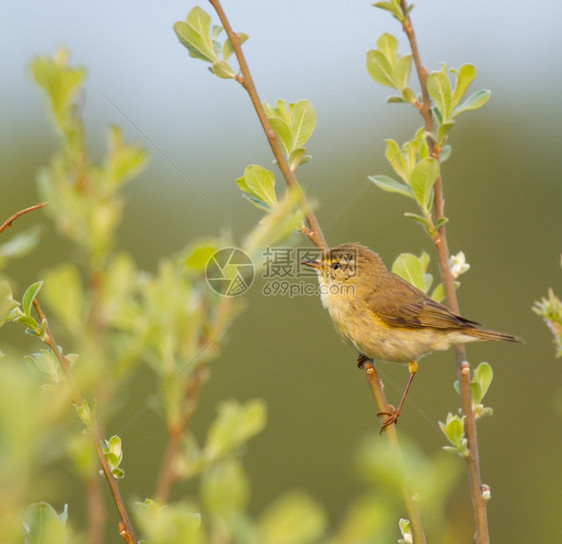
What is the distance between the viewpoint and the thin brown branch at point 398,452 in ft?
5.09

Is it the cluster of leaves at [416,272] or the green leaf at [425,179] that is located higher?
the green leaf at [425,179]

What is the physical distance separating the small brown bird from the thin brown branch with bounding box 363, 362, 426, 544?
2.38 metres

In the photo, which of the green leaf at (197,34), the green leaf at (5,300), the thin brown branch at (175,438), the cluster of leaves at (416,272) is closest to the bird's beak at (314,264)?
the cluster of leaves at (416,272)

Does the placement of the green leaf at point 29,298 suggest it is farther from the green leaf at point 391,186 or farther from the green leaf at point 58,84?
the green leaf at point 391,186

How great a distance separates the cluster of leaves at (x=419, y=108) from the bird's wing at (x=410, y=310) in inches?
113

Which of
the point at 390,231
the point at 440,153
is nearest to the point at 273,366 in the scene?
the point at 390,231

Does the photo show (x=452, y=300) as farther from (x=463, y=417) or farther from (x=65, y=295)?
(x=65, y=295)

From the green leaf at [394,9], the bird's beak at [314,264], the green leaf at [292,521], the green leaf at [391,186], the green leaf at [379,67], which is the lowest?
the bird's beak at [314,264]

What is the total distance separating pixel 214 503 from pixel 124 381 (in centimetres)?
19

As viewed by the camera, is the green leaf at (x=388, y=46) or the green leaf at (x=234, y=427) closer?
the green leaf at (x=234, y=427)

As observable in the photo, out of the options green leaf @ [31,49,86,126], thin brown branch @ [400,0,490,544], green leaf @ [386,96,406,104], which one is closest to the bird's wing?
thin brown branch @ [400,0,490,544]

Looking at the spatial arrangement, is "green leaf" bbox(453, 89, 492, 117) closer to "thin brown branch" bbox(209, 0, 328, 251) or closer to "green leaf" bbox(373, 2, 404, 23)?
"green leaf" bbox(373, 2, 404, 23)

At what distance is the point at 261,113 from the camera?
2.35m

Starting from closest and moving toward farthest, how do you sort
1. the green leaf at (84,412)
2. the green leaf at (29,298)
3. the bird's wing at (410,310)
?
the green leaf at (84,412), the green leaf at (29,298), the bird's wing at (410,310)
